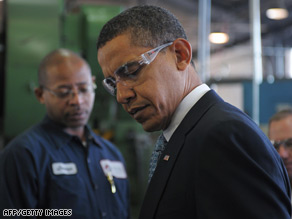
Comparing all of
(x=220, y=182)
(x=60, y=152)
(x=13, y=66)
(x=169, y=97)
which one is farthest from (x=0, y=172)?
(x=220, y=182)

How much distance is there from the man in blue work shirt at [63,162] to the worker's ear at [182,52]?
3.13ft

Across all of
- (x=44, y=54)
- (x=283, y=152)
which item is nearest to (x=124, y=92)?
(x=283, y=152)

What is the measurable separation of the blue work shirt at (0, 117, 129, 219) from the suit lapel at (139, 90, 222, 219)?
0.78 m

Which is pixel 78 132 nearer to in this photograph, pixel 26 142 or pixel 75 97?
pixel 75 97

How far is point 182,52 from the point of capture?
1.07 metres

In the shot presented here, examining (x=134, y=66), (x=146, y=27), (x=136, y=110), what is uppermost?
(x=146, y=27)

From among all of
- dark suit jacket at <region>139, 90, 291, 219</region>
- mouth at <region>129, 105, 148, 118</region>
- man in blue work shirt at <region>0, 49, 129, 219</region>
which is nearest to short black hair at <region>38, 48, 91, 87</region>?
man in blue work shirt at <region>0, 49, 129, 219</region>

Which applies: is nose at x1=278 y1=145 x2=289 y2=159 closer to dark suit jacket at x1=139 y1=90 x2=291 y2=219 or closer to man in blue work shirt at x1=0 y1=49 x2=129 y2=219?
man in blue work shirt at x1=0 y1=49 x2=129 y2=219

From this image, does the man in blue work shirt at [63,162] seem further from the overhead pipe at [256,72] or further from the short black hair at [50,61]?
the overhead pipe at [256,72]

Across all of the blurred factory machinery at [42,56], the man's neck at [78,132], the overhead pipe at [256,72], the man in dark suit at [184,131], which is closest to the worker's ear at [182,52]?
the man in dark suit at [184,131]

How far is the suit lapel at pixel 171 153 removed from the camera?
97cm

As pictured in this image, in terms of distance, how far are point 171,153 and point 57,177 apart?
2.94ft

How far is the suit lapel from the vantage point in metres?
0.97
